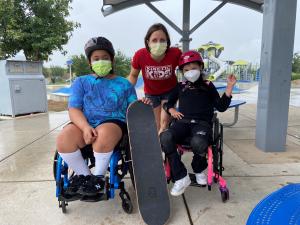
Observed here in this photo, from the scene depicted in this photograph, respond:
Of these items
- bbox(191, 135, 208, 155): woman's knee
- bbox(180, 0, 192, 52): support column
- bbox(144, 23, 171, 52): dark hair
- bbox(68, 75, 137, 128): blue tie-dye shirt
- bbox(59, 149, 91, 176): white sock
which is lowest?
bbox(59, 149, 91, 176): white sock

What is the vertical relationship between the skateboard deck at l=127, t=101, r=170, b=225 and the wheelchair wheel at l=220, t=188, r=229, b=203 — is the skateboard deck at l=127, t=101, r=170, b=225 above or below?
above

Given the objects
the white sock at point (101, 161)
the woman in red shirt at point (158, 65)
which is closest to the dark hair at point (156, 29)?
the woman in red shirt at point (158, 65)

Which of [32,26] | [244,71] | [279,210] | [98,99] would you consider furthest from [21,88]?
[244,71]

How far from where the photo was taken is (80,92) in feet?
7.78

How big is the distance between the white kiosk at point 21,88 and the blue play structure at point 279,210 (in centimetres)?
684

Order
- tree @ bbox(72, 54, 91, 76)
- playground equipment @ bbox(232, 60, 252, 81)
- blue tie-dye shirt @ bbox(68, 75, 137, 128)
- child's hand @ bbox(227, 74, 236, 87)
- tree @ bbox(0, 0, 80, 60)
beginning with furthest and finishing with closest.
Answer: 1. playground equipment @ bbox(232, 60, 252, 81)
2. tree @ bbox(72, 54, 91, 76)
3. tree @ bbox(0, 0, 80, 60)
4. child's hand @ bbox(227, 74, 236, 87)
5. blue tie-dye shirt @ bbox(68, 75, 137, 128)

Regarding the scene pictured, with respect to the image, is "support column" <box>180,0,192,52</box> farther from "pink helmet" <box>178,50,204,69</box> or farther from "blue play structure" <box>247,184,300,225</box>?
"blue play structure" <box>247,184,300,225</box>

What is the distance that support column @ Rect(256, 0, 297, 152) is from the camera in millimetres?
3492

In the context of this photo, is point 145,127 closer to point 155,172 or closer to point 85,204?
point 155,172

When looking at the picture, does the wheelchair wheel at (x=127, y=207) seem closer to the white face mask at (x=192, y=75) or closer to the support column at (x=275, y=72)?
the white face mask at (x=192, y=75)

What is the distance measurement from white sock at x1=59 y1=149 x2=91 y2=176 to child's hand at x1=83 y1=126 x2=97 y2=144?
0.11 meters

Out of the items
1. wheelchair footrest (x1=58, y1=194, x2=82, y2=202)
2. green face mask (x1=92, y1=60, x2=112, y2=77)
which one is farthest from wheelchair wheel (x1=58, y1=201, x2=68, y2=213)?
green face mask (x1=92, y1=60, x2=112, y2=77)

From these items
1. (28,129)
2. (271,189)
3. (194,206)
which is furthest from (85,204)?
(28,129)

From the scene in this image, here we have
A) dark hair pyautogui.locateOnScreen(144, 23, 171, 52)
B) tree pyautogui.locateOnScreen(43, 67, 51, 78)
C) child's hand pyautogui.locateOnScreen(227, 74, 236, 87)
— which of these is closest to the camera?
child's hand pyautogui.locateOnScreen(227, 74, 236, 87)
